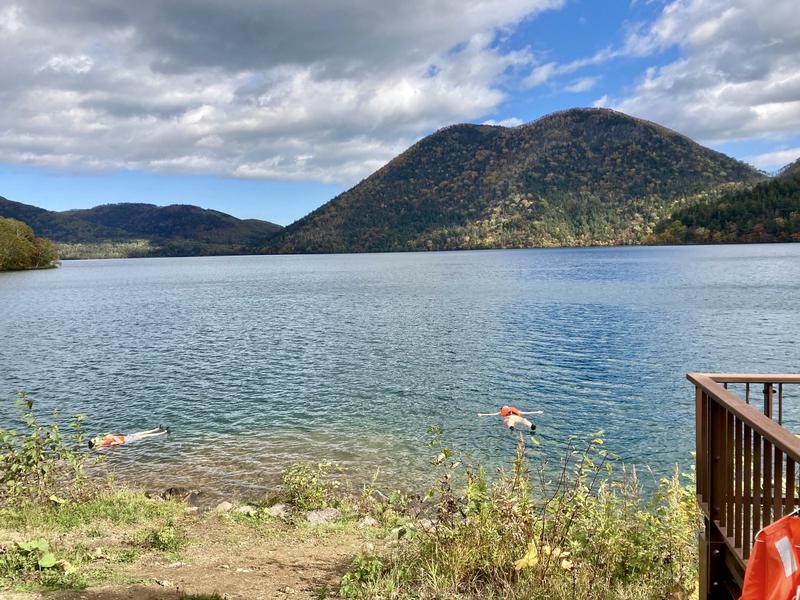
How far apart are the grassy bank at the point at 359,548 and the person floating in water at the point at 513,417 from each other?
359 inches

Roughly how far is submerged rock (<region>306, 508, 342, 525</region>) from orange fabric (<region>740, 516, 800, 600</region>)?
874cm

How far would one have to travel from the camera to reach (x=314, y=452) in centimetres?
1745

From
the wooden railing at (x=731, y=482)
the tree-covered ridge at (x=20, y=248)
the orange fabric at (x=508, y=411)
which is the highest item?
the tree-covered ridge at (x=20, y=248)

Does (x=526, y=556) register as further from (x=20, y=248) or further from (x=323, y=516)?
(x=20, y=248)

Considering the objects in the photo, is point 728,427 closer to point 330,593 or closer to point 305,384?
point 330,593

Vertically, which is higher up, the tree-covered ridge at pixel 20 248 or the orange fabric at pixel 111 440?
the tree-covered ridge at pixel 20 248

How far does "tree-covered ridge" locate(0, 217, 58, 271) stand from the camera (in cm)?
12608

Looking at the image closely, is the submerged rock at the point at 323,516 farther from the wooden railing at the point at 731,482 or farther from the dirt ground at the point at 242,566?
the wooden railing at the point at 731,482

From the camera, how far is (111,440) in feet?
60.4

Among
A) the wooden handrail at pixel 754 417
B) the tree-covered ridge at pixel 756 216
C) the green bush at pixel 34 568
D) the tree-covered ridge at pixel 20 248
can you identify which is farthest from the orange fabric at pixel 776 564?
the tree-covered ridge at pixel 756 216

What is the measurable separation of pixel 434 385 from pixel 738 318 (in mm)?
26699

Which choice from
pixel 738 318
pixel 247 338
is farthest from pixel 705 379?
pixel 738 318

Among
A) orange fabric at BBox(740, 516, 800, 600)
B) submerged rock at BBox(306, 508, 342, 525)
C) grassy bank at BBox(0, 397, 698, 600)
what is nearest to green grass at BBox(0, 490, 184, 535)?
grassy bank at BBox(0, 397, 698, 600)

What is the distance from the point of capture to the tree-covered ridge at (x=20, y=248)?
126081 millimetres
